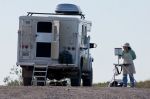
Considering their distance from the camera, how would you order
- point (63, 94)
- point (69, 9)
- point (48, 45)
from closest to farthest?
point (63, 94) < point (48, 45) < point (69, 9)

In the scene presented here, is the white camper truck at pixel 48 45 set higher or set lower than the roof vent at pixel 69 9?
lower

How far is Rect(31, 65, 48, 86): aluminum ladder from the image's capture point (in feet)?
82.5

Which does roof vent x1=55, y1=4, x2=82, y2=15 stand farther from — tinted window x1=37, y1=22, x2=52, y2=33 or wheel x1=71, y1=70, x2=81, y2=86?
wheel x1=71, y1=70, x2=81, y2=86

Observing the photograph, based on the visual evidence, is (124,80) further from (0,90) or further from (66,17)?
(0,90)

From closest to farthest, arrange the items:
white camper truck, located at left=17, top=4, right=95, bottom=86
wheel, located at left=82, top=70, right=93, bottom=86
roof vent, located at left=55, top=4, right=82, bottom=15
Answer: white camper truck, located at left=17, top=4, right=95, bottom=86 → roof vent, located at left=55, top=4, right=82, bottom=15 → wheel, located at left=82, top=70, right=93, bottom=86

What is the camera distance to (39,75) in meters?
25.4

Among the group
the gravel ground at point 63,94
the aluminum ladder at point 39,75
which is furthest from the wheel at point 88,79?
the gravel ground at point 63,94

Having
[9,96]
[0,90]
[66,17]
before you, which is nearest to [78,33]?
[66,17]

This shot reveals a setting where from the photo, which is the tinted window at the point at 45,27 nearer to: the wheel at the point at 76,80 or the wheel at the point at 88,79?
the wheel at the point at 76,80

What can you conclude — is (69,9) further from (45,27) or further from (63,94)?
(63,94)

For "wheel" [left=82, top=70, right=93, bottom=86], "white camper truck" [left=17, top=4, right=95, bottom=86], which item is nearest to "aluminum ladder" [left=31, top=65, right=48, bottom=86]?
"white camper truck" [left=17, top=4, right=95, bottom=86]

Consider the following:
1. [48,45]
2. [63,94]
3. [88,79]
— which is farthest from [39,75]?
[63,94]

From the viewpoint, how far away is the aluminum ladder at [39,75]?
82.5ft

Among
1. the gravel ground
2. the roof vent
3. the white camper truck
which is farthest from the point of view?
the roof vent
